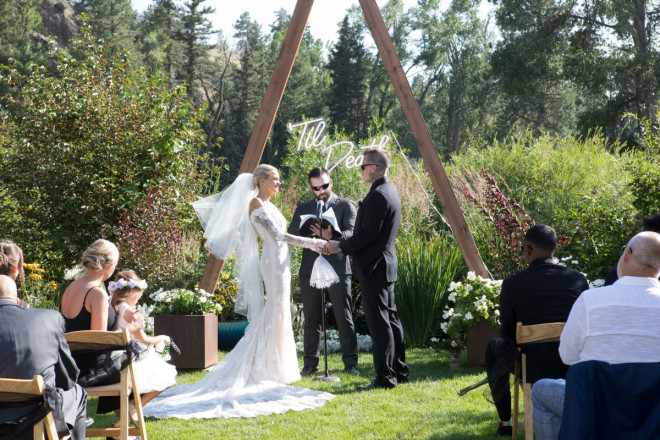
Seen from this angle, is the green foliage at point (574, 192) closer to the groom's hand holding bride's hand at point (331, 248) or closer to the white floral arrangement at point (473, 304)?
the white floral arrangement at point (473, 304)

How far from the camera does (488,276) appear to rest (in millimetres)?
6914

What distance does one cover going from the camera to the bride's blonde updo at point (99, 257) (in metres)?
3.94

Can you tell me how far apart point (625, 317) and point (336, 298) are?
411cm

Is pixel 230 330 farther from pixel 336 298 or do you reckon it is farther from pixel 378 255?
pixel 378 255

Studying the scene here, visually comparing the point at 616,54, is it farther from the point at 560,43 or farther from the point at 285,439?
the point at 285,439

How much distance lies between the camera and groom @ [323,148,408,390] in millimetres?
5520

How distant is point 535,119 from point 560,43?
1440cm

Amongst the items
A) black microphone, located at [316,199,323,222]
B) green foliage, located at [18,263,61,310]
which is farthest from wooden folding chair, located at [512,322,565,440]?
green foliage, located at [18,263,61,310]

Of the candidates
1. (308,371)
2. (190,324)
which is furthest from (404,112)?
(190,324)

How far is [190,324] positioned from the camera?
667 cm

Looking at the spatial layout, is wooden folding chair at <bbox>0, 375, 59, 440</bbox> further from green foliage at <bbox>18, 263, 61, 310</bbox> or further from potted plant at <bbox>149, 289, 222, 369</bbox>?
green foliage at <bbox>18, 263, 61, 310</bbox>

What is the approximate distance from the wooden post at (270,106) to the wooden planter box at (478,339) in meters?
2.71

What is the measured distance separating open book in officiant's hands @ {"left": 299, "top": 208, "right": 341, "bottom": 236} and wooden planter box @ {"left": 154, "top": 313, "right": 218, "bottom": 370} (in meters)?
1.41

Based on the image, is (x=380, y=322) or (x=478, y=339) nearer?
(x=380, y=322)
